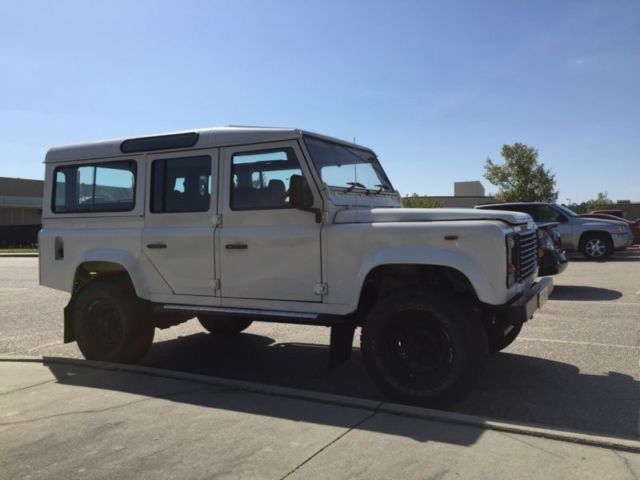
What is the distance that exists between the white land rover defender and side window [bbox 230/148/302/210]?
0.01 m

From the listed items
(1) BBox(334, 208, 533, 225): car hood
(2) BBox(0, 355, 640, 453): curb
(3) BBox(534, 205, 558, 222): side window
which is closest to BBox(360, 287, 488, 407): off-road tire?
(2) BBox(0, 355, 640, 453): curb

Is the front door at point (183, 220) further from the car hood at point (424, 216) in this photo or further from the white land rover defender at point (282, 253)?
the car hood at point (424, 216)

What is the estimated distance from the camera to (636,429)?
4105mm

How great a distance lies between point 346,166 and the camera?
5.82 meters

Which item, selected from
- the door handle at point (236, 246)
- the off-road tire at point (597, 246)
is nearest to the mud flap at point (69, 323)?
the door handle at point (236, 246)

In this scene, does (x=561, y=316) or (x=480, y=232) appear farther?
(x=561, y=316)

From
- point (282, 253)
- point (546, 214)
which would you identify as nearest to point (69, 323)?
point (282, 253)

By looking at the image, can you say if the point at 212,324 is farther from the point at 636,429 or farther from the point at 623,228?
the point at 623,228

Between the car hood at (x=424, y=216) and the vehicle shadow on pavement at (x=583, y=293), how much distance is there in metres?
5.67

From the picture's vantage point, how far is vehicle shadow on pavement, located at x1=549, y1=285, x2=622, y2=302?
9.91 m

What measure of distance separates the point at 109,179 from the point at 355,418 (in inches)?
150

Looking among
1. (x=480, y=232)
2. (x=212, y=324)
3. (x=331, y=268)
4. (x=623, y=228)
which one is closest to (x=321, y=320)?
(x=331, y=268)

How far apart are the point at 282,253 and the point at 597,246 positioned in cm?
1404

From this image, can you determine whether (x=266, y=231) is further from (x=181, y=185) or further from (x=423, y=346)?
(x=423, y=346)
